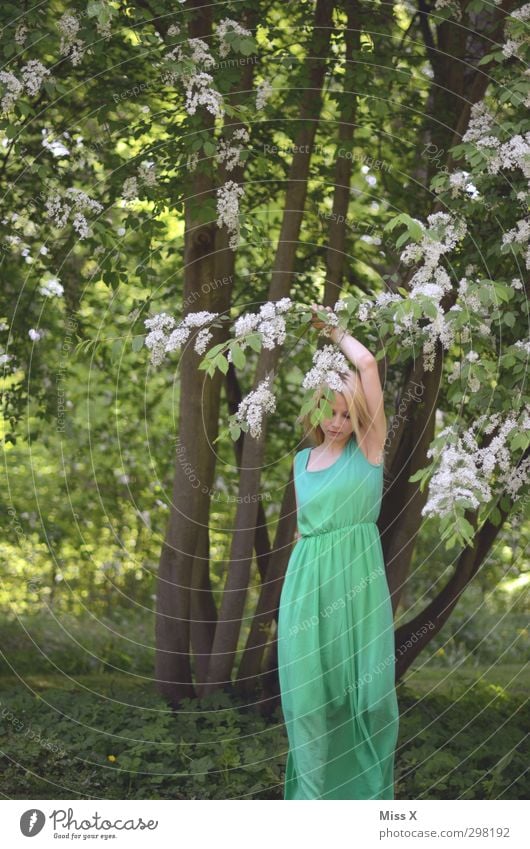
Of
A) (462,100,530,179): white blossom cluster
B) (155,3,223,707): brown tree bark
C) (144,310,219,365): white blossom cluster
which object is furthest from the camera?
(155,3,223,707): brown tree bark

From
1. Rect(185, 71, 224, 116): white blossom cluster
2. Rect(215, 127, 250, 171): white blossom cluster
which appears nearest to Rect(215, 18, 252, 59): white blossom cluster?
Rect(185, 71, 224, 116): white blossom cluster

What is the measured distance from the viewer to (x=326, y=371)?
3928 millimetres

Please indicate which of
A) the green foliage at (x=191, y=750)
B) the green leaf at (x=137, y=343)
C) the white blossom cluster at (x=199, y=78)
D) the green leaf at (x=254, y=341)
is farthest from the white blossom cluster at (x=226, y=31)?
the green foliage at (x=191, y=750)

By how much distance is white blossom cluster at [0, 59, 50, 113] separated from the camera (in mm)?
4520

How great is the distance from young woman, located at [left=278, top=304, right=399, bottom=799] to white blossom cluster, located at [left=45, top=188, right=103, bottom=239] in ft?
4.09

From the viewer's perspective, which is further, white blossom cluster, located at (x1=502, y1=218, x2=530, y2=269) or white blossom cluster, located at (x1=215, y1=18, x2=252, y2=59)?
white blossom cluster, located at (x1=215, y1=18, x2=252, y2=59)

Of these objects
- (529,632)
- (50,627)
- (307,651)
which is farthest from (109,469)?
(307,651)

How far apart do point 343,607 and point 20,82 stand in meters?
2.55

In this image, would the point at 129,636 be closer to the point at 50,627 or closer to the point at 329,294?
the point at 50,627

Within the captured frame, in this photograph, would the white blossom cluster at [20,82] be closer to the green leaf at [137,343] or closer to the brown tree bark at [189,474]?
the brown tree bark at [189,474]

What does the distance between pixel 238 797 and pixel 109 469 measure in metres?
4.18

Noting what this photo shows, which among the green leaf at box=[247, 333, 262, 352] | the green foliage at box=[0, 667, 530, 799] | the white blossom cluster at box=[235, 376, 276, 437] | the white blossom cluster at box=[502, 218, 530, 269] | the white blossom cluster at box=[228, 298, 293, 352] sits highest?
the white blossom cluster at box=[502, 218, 530, 269]

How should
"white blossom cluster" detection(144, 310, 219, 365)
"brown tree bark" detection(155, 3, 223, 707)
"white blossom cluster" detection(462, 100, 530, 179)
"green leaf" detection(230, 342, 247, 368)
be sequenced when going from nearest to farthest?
1. "green leaf" detection(230, 342, 247, 368)
2. "white blossom cluster" detection(144, 310, 219, 365)
3. "white blossom cluster" detection(462, 100, 530, 179)
4. "brown tree bark" detection(155, 3, 223, 707)

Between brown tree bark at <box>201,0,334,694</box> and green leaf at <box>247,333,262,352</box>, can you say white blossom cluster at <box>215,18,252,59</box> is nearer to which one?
brown tree bark at <box>201,0,334,694</box>
